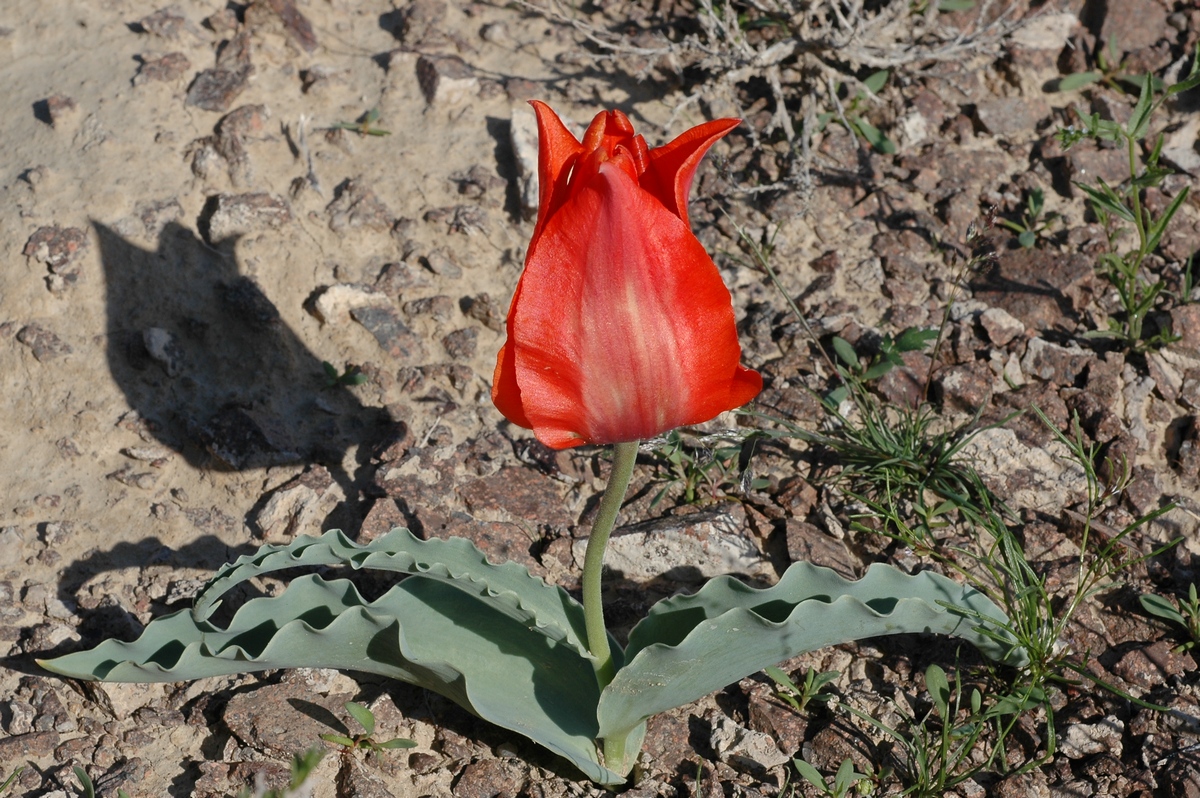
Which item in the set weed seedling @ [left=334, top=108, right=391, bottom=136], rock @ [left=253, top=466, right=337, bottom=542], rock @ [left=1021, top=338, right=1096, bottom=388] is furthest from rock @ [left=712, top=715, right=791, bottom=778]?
weed seedling @ [left=334, top=108, right=391, bottom=136]

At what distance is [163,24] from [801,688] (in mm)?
2961

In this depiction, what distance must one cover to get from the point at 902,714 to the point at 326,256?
2.02m

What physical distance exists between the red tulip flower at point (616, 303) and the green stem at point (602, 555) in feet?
0.47

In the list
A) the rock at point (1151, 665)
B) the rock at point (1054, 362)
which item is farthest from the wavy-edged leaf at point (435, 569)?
the rock at point (1054, 362)

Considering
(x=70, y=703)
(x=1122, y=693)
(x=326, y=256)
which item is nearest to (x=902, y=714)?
(x=1122, y=693)

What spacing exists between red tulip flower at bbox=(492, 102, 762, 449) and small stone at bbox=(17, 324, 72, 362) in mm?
1779

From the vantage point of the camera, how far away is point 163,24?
361 centimetres

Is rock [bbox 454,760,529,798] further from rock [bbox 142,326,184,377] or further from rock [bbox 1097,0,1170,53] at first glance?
rock [bbox 1097,0,1170,53]

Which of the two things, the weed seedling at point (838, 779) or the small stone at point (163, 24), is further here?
the small stone at point (163, 24)

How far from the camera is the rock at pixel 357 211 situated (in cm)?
325

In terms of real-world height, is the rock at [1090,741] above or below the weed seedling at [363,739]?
below

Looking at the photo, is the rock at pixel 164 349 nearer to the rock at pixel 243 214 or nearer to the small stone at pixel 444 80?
the rock at pixel 243 214

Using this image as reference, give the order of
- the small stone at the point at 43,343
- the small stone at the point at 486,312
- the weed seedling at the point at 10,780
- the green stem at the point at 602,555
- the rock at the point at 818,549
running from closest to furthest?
the green stem at the point at 602,555
the weed seedling at the point at 10,780
the rock at the point at 818,549
the small stone at the point at 43,343
the small stone at the point at 486,312

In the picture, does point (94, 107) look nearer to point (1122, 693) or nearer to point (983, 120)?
point (983, 120)
